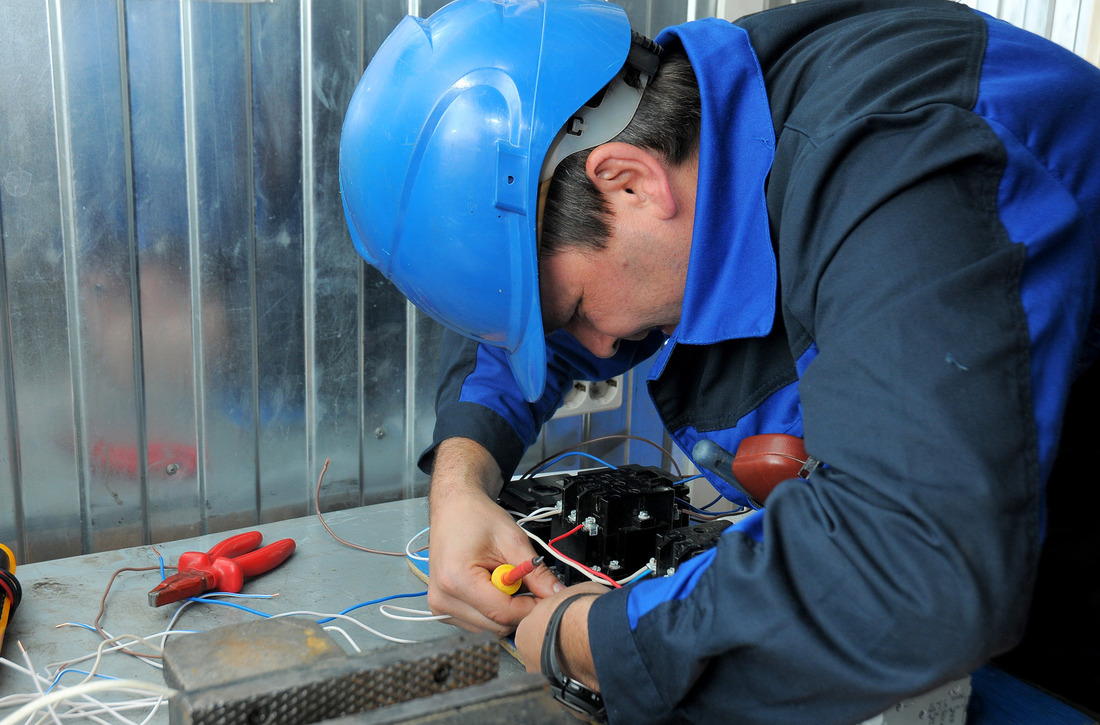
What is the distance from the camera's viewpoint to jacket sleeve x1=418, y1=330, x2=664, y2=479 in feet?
4.31

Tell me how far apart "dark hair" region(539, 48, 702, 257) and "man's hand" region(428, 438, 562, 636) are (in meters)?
0.38

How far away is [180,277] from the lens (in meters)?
1.29

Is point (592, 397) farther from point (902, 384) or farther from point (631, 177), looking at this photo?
point (902, 384)

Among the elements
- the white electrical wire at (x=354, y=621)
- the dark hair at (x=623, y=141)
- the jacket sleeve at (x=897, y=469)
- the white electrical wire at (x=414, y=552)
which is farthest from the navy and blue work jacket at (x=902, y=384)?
the white electrical wire at (x=414, y=552)

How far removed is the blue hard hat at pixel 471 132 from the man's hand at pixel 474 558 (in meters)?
0.31

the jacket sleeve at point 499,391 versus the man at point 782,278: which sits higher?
the man at point 782,278

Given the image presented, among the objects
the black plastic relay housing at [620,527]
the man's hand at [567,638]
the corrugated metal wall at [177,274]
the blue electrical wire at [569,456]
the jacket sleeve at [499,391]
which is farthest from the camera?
the blue electrical wire at [569,456]

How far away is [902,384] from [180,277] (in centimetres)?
109

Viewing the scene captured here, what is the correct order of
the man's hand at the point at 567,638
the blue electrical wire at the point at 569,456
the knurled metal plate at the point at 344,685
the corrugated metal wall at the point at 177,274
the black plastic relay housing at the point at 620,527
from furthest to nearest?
the blue electrical wire at the point at 569,456 → the corrugated metal wall at the point at 177,274 → the black plastic relay housing at the point at 620,527 → the man's hand at the point at 567,638 → the knurled metal plate at the point at 344,685

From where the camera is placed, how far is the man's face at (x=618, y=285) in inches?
37.6

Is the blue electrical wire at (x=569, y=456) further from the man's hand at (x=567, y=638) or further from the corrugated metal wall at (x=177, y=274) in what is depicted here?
the man's hand at (x=567, y=638)

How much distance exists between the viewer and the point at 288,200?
1.36m

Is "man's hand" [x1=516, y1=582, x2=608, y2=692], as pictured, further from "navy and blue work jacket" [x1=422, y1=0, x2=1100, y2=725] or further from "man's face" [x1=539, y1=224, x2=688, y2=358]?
"man's face" [x1=539, y1=224, x2=688, y2=358]

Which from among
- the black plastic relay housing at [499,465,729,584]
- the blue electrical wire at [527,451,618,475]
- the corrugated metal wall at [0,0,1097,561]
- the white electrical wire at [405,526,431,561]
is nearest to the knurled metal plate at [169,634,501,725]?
the black plastic relay housing at [499,465,729,584]
